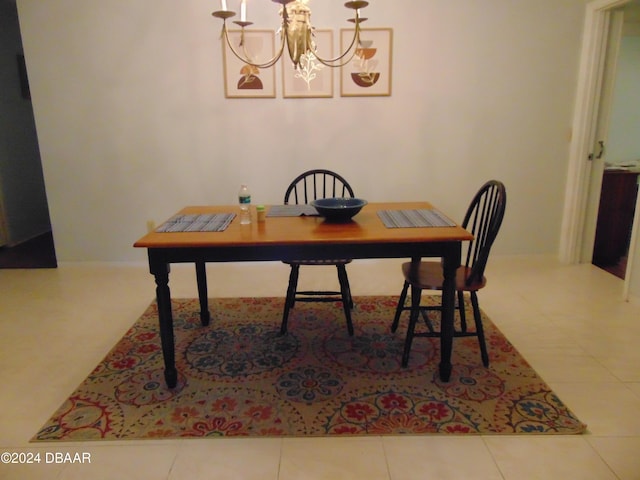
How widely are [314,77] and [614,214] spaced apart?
9.14 feet

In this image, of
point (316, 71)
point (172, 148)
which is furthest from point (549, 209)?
point (172, 148)

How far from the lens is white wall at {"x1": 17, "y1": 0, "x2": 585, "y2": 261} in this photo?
3391 millimetres

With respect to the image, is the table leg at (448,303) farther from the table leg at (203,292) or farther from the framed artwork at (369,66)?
the framed artwork at (369,66)

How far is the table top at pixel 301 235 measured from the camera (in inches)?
72.5

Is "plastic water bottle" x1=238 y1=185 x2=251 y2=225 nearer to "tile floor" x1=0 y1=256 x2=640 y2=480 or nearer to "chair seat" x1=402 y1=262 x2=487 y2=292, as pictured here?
"chair seat" x1=402 y1=262 x2=487 y2=292

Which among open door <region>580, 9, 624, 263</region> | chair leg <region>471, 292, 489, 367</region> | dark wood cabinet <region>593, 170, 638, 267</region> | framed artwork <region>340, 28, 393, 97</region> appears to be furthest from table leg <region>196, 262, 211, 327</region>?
dark wood cabinet <region>593, 170, 638, 267</region>

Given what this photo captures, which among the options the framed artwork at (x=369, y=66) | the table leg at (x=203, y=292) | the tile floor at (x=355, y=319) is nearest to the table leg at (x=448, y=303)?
the tile floor at (x=355, y=319)

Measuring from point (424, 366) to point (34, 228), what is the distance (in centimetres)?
458

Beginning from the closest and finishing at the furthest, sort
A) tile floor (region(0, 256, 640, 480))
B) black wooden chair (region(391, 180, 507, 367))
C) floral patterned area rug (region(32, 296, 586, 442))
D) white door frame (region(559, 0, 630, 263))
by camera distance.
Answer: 1. tile floor (region(0, 256, 640, 480))
2. floral patterned area rug (region(32, 296, 586, 442))
3. black wooden chair (region(391, 180, 507, 367))
4. white door frame (region(559, 0, 630, 263))

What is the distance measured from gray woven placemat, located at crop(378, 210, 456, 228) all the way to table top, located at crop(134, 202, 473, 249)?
5cm

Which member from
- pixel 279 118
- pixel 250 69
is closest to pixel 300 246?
pixel 279 118

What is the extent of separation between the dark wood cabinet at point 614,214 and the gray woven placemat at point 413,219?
7.51ft

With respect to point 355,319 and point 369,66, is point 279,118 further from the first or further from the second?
point 355,319

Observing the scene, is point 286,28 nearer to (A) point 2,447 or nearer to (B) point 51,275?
(A) point 2,447
